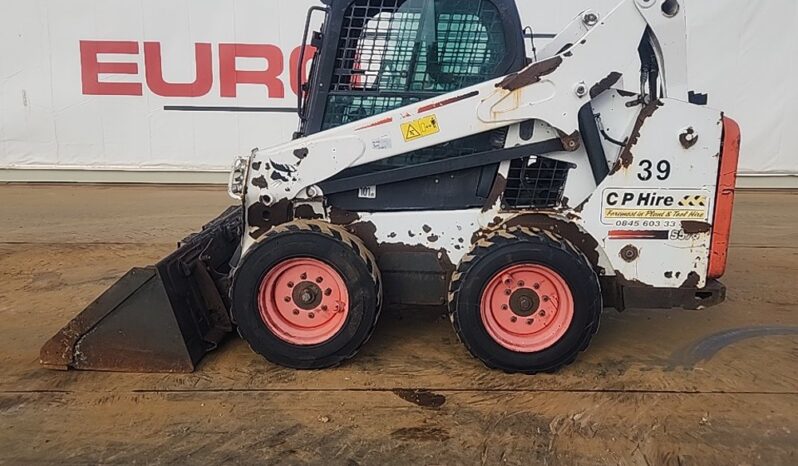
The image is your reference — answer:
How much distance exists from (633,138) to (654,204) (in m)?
0.39

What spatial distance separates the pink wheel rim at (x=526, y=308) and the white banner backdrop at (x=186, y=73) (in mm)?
7328

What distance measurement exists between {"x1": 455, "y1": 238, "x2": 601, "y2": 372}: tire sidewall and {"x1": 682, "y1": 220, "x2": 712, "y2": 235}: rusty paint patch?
2.10 feet

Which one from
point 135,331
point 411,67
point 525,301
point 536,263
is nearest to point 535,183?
point 536,263

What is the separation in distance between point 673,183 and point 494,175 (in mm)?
1001

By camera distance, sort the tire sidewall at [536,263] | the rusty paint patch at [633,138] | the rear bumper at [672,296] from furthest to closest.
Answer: the rear bumper at [672,296], the rusty paint patch at [633,138], the tire sidewall at [536,263]

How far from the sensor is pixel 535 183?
3959 millimetres

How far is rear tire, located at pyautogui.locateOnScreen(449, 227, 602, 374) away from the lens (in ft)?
11.8

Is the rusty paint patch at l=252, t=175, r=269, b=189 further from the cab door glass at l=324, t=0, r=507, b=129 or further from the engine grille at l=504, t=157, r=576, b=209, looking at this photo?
the engine grille at l=504, t=157, r=576, b=209

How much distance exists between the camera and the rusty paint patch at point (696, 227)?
3.78 meters

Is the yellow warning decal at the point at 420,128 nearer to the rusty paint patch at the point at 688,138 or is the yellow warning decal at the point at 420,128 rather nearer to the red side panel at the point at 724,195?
the rusty paint patch at the point at 688,138

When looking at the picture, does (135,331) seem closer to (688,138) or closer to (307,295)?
(307,295)

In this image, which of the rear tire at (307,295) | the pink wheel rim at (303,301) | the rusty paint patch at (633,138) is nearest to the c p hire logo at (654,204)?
the rusty paint patch at (633,138)

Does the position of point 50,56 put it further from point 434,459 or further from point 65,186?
point 434,459

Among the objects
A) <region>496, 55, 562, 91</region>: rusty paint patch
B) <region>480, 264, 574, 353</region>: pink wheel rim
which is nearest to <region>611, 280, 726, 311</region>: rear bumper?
<region>480, 264, 574, 353</region>: pink wheel rim
